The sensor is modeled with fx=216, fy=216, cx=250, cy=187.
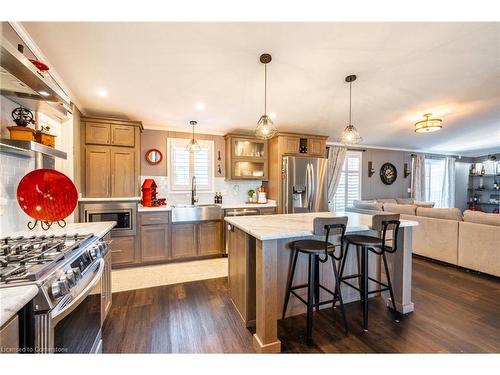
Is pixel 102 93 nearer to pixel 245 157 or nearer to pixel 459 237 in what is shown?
pixel 245 157

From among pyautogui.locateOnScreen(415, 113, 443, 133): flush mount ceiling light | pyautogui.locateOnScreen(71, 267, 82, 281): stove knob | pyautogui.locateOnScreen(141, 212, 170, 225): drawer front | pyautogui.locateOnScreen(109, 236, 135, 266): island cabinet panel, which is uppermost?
pyautogui.locateOnScreen(415, 113, 443, 133): flush mount ceiling light

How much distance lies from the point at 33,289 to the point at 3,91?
4.85 ft

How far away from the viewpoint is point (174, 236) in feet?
12.0

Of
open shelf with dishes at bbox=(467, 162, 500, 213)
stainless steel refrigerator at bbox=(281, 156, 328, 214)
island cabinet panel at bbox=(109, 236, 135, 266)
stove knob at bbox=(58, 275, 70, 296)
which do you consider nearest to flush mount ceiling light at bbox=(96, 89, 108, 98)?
island cabinet panel at bbox=(109, 236, 135, 266)

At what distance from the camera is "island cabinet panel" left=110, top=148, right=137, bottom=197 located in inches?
137

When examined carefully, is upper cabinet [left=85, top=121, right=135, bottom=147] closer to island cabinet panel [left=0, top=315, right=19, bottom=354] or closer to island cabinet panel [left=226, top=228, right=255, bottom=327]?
island cabinet panel [left=226, top=228, right=255, bottom=327]

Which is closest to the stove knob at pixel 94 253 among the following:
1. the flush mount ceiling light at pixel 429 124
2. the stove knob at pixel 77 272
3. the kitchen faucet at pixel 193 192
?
the stove knob at pixel 77 272

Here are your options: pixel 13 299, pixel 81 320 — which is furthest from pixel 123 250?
pixel 13 299

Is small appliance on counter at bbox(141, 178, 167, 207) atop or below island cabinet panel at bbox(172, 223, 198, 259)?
atop

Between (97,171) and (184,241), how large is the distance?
5.76 feet

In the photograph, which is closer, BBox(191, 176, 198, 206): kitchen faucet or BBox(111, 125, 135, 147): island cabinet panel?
BBox(111, 125, 135, 147): island cabinet panel

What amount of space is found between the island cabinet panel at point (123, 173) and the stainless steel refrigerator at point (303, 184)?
2705mm

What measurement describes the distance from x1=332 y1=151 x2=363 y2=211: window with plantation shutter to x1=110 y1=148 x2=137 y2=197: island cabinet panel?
4.71m

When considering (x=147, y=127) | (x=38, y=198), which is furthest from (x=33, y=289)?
(x=147, y=127)
